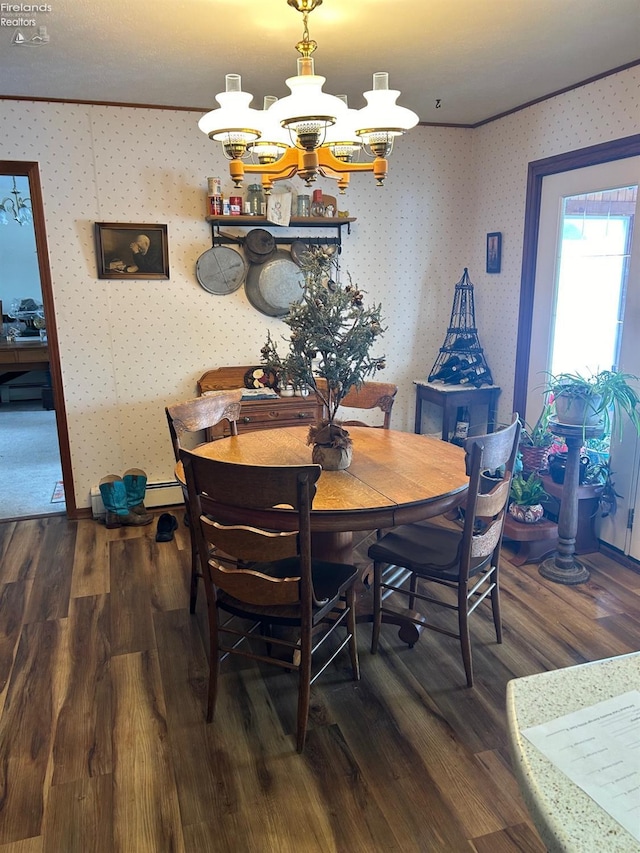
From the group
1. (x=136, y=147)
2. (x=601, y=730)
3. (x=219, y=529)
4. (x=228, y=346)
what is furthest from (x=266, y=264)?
(x=601, y=730)

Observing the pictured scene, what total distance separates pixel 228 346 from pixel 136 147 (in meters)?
1.34

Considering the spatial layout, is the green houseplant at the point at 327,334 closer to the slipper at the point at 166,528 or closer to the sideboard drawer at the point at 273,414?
the sideboard drawer at the point at 273,414

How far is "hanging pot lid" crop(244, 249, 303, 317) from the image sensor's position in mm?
4082

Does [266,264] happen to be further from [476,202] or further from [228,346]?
[476,202]

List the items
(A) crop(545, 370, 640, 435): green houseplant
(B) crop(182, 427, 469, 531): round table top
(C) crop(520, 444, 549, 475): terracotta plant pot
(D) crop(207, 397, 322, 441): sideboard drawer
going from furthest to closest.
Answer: (D) crop(207, 397, 322, 441): sideboard drawer
(C) crop(520, 444, 549, 475): terracotta plant pot
(A) crop(545, 370, 640, 435): green houseplant
(B) crop(182, 427, 469, 531): round table top

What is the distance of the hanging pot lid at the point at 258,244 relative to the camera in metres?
4.00

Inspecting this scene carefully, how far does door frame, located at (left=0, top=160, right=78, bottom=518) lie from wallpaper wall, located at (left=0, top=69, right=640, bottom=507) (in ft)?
0.13

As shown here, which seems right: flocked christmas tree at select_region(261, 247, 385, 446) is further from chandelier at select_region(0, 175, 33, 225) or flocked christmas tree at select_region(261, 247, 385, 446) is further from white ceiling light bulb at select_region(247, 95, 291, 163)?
chandelier at select_region(0, 175, 33, 225)

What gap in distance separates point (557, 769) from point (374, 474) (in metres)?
1.61

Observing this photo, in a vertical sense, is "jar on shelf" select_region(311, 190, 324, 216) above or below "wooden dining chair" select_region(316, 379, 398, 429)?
above

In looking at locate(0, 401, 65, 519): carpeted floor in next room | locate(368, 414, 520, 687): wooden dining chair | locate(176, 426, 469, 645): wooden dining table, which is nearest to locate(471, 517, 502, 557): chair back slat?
locate(368, 414, 520, 687): wooden dining chair

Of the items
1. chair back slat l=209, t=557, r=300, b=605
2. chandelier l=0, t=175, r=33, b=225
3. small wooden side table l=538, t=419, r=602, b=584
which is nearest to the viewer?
chair back slat l=209, t=557, r=300, b=605

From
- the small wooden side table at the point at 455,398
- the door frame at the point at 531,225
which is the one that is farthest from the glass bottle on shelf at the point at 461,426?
the door frame at the point at 531,225

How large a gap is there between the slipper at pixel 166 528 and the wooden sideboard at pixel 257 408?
0.58 m
